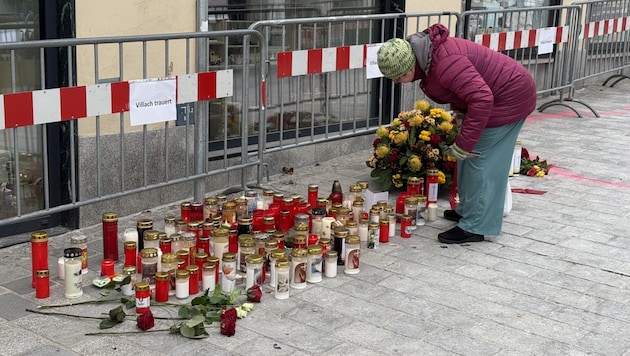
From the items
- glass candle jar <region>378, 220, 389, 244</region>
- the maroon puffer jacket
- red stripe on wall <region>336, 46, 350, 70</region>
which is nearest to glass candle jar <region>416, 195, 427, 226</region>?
glass candle jar <region>378, 220, 389, 244</region>

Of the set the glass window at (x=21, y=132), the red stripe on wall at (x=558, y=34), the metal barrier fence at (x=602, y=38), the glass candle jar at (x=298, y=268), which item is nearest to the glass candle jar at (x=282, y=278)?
the glass candle jar at (x=298, y=268)

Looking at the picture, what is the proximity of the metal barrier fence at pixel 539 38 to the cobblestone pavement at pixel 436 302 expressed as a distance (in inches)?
134

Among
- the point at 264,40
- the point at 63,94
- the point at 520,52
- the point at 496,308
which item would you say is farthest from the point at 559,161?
the point at 63,94

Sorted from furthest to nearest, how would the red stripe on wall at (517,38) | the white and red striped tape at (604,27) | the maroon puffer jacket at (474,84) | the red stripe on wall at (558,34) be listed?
the white and red striped tape at (604,27)
the red stripe on wall at (558,34)
the red stripe on wall at (517,38)
the maroon puffer jacket at (474,84)

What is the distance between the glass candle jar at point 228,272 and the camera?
4.98 meters

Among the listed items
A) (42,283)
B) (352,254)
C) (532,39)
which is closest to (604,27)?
(532,39)

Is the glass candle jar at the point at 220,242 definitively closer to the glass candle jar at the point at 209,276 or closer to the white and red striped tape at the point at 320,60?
the glass candle jar at the point at 209,276

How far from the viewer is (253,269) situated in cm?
505

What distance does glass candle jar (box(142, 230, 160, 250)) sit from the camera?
5.25m

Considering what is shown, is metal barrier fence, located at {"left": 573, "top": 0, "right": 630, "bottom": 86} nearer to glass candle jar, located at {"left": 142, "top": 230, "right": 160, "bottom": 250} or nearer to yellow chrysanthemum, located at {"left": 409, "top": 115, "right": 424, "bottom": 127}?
yellow chrysanthemum, located at {"left": 409, "top": 115, "right": 424, "bottom": 127}

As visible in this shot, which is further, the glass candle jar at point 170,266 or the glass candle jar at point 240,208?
the glass candle jar at point 240,208

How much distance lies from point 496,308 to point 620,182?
3.68m

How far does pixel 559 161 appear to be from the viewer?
8.86m

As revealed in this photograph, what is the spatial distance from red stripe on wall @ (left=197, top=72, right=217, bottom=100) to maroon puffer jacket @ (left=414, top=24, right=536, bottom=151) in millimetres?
1594
